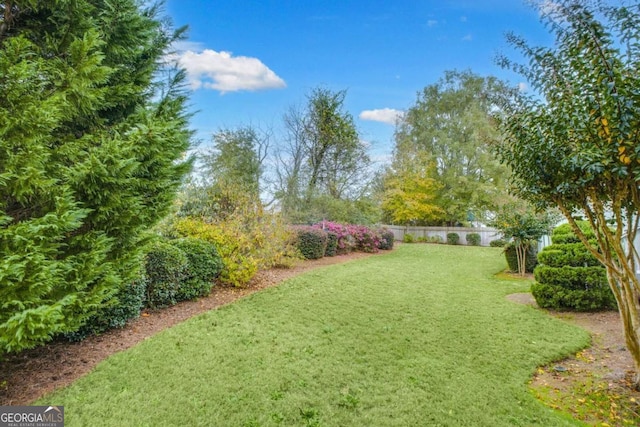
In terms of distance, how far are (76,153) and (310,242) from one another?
8286mm

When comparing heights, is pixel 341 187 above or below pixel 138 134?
above

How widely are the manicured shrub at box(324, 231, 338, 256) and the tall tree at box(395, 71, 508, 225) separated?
33.3ft

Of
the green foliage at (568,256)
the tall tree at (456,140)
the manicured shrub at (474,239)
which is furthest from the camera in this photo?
the tall tree at (456,140)

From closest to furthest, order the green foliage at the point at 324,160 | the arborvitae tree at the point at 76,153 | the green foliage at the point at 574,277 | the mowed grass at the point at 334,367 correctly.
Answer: the arborvitae tree at the point at 76,153 → the mowed grass at the point at 334,367 → the green foliage at the point at 574,277 → the green foliage at the point at 324,160

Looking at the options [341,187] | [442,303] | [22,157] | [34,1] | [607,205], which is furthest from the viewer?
[341,187]

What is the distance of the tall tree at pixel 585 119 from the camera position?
2223mm

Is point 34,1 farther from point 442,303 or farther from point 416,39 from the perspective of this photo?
point 416,39

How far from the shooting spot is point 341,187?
14719 mm

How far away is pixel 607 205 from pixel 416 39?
6.77 metres

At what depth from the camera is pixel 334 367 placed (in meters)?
3.35

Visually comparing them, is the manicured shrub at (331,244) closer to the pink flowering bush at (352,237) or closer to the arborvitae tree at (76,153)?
the pink flowering bush at (352,237)

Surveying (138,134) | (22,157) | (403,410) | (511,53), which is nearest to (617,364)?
(403,410)

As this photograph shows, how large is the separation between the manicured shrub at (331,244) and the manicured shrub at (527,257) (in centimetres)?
581

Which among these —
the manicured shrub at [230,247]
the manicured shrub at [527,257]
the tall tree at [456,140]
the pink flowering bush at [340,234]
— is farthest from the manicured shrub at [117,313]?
the tall tree at [456,140]
